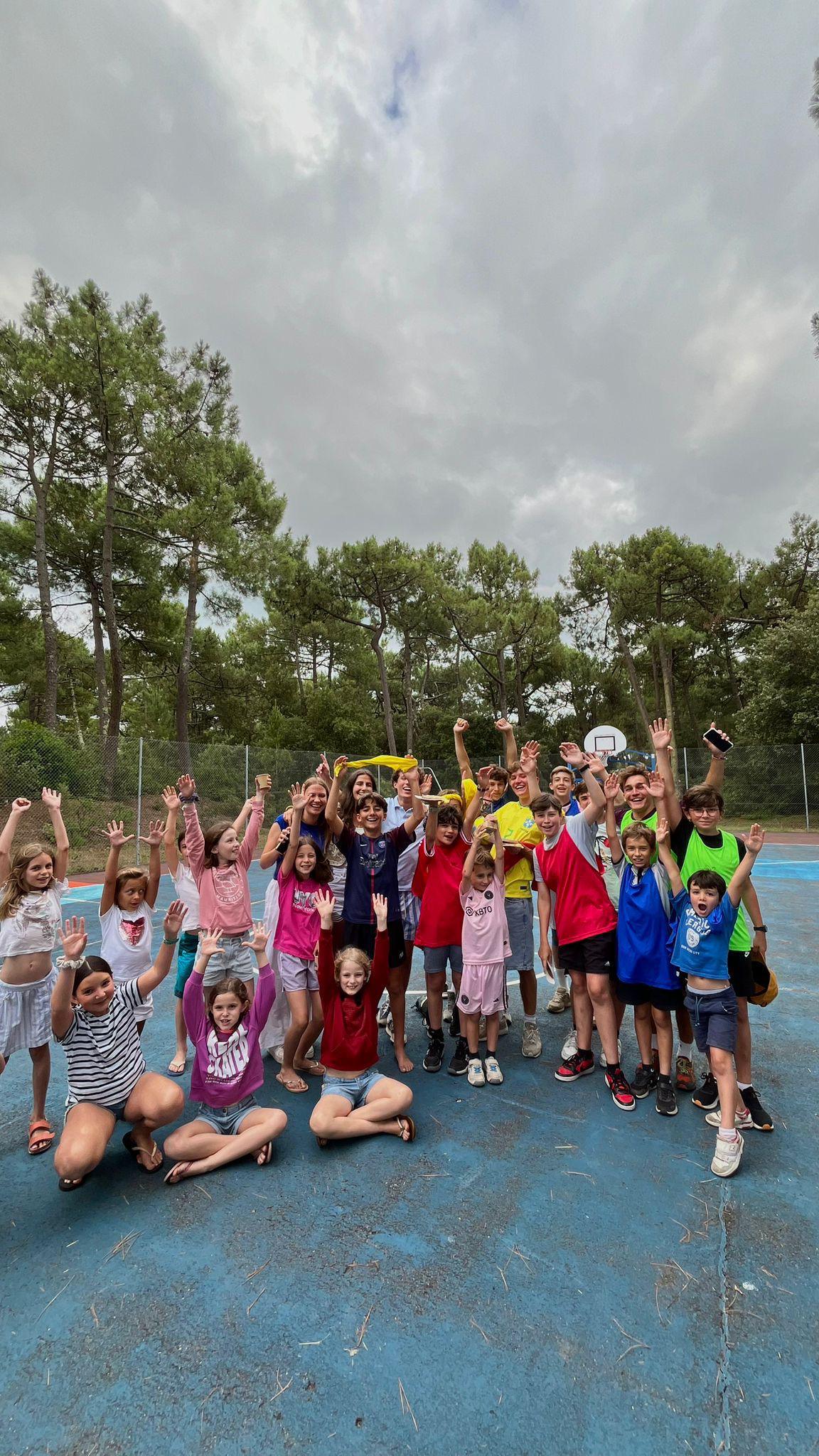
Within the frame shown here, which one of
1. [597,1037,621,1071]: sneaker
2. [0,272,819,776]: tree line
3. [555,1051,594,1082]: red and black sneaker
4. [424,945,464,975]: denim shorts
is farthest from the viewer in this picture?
[0,272,819,776]: tree line

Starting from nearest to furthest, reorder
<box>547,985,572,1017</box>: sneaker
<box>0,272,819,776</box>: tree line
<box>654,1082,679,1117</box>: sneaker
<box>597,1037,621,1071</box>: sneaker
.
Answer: <box>654,1082,679,1117</box>: sneaker, <box>597,1037,621,1071</box>: sneaker, <box>547,985,572,1017</box>: sneaker, <box>0,272,819,776</box>: tree line

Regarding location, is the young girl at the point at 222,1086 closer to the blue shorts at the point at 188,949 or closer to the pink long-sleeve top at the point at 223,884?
the pink long-sleeve top at the point at 223,884

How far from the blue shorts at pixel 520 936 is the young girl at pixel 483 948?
31 centimetres

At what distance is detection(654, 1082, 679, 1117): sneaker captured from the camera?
3.15 meters

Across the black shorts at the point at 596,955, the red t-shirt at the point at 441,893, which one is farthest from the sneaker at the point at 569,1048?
the red t-shirt at the point at 441,893

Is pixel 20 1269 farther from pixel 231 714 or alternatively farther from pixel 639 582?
pixel 639 582

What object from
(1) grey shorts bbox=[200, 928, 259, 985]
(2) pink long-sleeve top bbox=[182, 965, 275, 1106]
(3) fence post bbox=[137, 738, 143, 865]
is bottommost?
(2) pink long-sleeve top bbox=[182, 965, 275, 1106]

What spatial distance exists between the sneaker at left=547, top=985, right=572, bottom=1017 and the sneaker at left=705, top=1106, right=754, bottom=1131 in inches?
67.0

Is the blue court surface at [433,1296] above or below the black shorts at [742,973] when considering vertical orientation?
below

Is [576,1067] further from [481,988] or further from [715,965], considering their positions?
[715,965]

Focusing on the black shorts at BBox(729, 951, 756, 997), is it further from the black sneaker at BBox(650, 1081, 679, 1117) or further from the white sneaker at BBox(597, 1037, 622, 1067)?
the white sneaker at BBox(597, 1037, 622, 1067)

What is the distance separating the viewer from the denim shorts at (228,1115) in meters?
2.90

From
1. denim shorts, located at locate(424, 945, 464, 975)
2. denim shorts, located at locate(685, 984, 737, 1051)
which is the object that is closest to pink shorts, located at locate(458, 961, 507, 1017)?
denim shorts, located at locate(424, 945, 464, 975)

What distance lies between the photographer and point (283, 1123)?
285 cm
